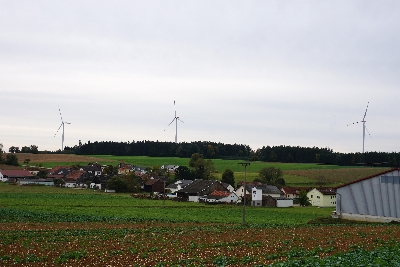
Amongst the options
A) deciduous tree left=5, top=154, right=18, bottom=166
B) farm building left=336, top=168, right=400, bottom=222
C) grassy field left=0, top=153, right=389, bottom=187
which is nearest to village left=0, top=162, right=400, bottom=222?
farm building left=336, top=168, right=400, bottom=222

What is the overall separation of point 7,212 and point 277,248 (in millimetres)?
32551

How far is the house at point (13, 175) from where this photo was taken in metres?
116

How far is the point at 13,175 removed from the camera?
11725cm

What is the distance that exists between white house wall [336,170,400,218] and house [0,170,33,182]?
86.6m

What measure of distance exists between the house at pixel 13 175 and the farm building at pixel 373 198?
86.7m

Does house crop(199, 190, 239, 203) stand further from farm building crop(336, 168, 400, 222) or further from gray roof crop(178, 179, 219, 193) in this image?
farm building crop(336, 168, 400, 222)

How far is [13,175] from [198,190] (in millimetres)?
52991

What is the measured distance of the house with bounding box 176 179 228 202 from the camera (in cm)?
Result: 8819

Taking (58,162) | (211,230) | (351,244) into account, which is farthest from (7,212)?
(58,162)

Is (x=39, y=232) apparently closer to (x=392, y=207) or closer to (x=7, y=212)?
(x=7, y=212)

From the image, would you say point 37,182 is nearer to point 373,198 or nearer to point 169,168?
point 169,168

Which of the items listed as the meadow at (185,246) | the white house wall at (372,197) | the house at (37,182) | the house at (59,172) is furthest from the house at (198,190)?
the house at (59,172)

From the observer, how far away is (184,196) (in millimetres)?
91062

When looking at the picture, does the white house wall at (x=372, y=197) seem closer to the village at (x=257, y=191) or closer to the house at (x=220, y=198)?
the village at (x=257, y=191)
